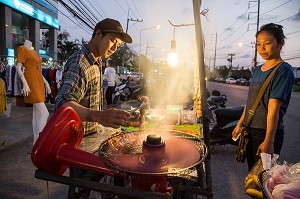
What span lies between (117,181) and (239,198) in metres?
2.35

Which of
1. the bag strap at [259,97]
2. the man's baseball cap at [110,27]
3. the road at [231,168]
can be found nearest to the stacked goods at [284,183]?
the bag strap at [259,97]

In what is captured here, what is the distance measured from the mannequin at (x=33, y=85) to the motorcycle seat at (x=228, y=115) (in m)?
3.92

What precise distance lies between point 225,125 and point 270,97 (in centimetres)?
313

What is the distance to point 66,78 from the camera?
1887 millimetres

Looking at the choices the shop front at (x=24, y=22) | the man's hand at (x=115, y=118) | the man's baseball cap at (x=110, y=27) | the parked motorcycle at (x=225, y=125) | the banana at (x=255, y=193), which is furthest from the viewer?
the shop front at (x=24, y=22)

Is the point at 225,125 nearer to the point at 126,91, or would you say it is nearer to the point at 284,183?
the point at 284,183

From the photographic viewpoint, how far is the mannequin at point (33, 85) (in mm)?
4582

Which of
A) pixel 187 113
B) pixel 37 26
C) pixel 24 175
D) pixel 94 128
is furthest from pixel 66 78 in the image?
pixel 37 26

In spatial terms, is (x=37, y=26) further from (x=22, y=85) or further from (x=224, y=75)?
(x=224, y=75)

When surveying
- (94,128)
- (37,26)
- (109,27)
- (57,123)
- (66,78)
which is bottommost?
(94,128)

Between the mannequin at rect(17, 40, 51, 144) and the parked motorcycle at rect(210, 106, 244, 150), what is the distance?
150 inches

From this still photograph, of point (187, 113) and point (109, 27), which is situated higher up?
point (109, 27)

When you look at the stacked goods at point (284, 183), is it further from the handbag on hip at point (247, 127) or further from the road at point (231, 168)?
the road at point (231, 168)

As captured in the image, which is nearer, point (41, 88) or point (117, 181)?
point (117, 181)
